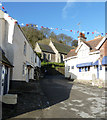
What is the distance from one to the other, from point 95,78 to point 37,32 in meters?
40.2

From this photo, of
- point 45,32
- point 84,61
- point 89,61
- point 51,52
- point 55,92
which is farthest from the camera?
point 45,32

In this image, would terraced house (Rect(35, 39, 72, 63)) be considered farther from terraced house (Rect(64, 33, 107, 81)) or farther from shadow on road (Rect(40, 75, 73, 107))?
shadow on road (Rect(40, 75, 73, 107))

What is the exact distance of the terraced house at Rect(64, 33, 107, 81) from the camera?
52.2 ft

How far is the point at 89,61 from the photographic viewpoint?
18.1 m

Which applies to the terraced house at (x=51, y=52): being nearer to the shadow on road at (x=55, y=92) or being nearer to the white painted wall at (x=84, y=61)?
the white painted wall at (x=84, y=61)

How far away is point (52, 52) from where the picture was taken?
130ft

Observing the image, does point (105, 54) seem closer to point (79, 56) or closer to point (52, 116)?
point (79, 56)

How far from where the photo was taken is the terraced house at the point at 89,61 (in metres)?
15.9

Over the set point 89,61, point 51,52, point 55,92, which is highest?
point 51,52

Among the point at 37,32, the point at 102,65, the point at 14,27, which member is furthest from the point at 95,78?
the point at 37,32

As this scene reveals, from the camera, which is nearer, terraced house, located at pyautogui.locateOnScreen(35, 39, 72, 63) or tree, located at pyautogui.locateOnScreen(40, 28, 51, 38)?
terraced house, located at pyautogui.locateOnScreen(35, 39, 72, 63)

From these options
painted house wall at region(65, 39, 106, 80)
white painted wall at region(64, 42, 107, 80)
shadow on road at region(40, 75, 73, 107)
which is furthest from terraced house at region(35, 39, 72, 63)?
shadow on road at region(40, 75, 73, 107)

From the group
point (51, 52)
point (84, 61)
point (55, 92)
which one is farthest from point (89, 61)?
point (51, 52)

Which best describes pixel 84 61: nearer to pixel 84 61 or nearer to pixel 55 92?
pixel 84 61
